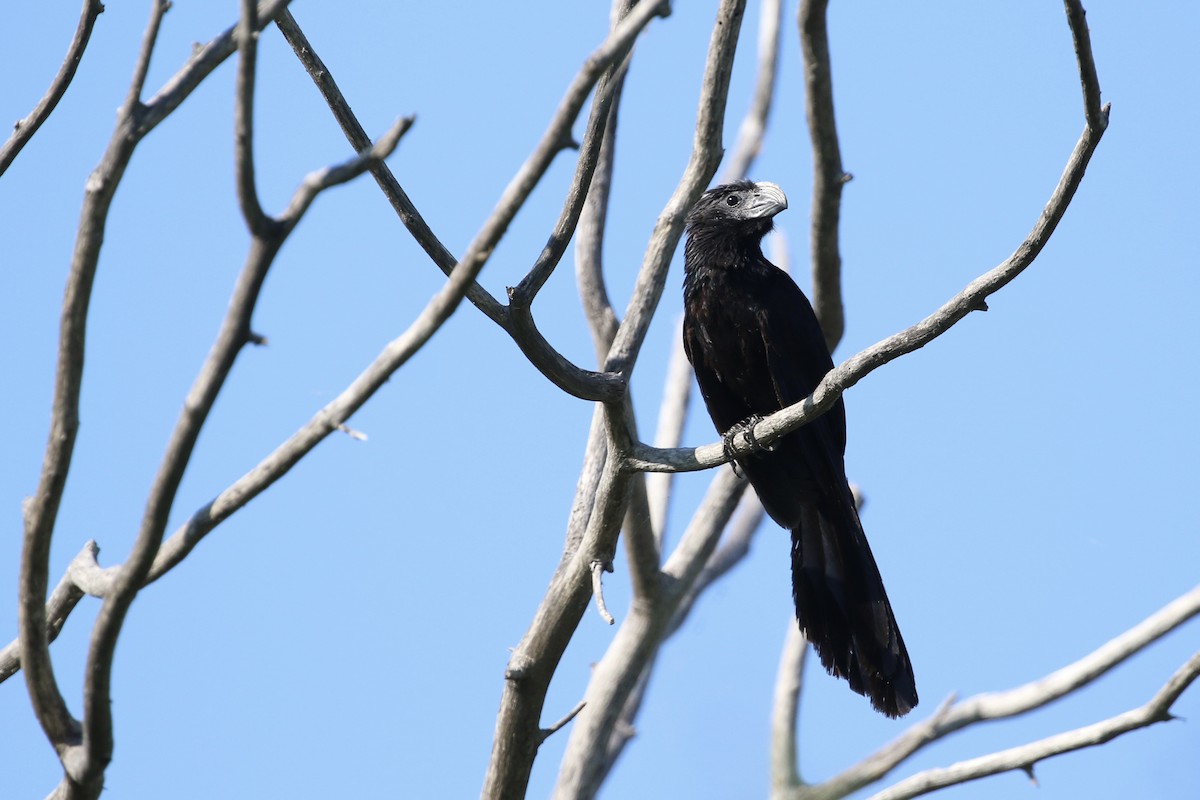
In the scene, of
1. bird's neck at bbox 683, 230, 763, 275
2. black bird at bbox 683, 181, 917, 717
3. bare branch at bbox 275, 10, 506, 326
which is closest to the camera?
bare branch at bbox 275, 10, 506, 326

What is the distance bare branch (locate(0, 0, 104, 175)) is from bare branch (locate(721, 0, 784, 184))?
6.17 m

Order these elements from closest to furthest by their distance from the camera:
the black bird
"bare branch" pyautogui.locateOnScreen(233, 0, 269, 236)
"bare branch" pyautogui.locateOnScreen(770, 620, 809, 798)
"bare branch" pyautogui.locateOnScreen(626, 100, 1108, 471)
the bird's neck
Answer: "bare branch" pyautogui.locateOnScreen(233, 0, 269, 236)
"bare branch" pyautogui.locateOnScreen(626, 100, 1108, 471)
the black bird
the bird's neck
"bare branch" pyautogui.locateOnScreen(770, 620, 809, 798)

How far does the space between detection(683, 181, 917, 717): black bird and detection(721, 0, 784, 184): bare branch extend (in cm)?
334

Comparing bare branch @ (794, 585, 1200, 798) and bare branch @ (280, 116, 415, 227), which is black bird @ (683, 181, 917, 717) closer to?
bare branch @ (794, 585, 1200, 798)

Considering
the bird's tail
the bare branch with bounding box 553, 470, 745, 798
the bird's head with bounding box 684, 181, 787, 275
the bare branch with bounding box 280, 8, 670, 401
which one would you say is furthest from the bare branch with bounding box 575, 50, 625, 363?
the bare branch with bounding box 280, 8, 670, 401

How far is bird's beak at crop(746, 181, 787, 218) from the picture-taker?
613cm

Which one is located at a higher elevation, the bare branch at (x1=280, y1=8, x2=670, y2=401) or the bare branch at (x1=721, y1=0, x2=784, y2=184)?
the bare branch at (x1=721, y1=0, x2=784, y2=184)

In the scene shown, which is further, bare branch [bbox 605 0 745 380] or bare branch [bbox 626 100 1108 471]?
bare branch [bbox 605 0 745 380]

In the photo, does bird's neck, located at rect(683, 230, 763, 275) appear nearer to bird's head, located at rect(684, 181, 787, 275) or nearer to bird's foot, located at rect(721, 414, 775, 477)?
bird's head, located at rect(684, 181, 787, 275)

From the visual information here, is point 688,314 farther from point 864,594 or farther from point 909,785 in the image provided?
point 909,785

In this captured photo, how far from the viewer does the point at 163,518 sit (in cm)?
296

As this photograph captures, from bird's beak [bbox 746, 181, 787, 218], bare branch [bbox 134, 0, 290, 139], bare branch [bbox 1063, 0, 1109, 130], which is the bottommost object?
bare branch [bbox 1063, 0, 1109, 130]

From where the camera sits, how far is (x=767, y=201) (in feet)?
20.3

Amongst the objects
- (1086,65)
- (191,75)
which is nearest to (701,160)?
(1086,65)
